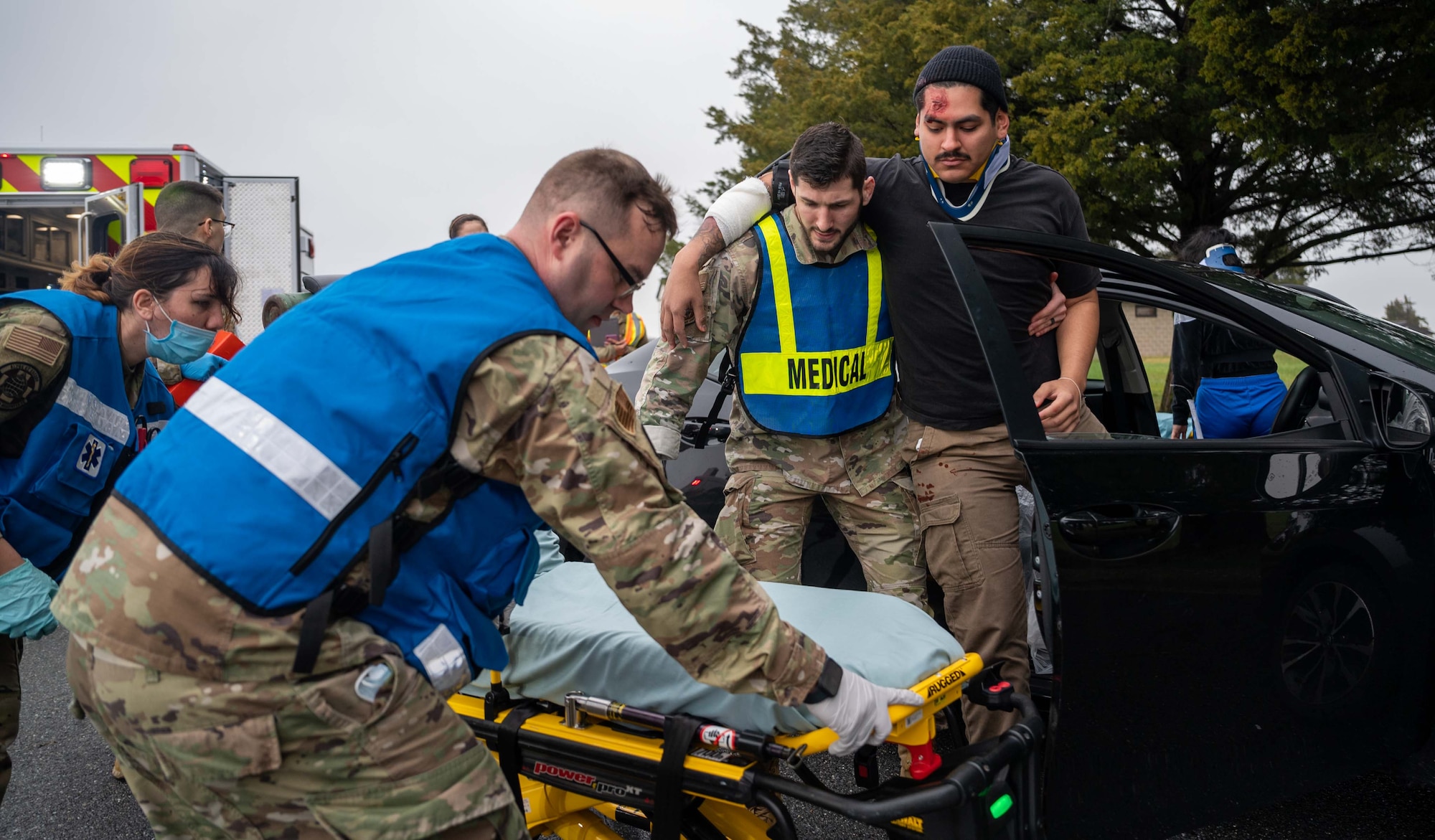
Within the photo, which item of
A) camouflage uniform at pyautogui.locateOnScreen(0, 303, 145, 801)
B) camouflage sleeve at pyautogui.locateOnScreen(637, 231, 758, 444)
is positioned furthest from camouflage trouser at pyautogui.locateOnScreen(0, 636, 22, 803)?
A: camouflage sleeve at pyautogui.locateOnScreen(637, 231, 758, 444)

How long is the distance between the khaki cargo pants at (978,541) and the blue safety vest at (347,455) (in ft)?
4.58

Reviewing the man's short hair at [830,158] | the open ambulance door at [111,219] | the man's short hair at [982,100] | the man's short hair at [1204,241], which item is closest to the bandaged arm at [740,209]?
the man's short hair at [830,158]

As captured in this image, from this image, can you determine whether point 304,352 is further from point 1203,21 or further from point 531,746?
point 1203,21

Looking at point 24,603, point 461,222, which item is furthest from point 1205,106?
point 24,603

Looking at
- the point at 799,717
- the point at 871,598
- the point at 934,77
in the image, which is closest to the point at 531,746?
the point at 799,717

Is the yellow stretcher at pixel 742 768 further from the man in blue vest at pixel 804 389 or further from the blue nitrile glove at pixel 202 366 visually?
the blue nitrile glove at pixel 202 366

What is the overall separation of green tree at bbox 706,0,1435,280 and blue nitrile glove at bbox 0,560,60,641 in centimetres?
964

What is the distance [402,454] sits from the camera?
50.8 inches

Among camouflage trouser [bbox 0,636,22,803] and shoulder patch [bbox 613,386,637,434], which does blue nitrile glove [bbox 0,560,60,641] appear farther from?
shoulder patch [bbox 613,386,637,434]

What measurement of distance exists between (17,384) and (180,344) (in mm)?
681

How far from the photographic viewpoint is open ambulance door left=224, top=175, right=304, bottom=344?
612cm

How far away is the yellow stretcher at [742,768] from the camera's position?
1688mm

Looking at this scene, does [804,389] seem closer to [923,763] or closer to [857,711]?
[923,763]

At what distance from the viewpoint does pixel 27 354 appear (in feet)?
7.38
